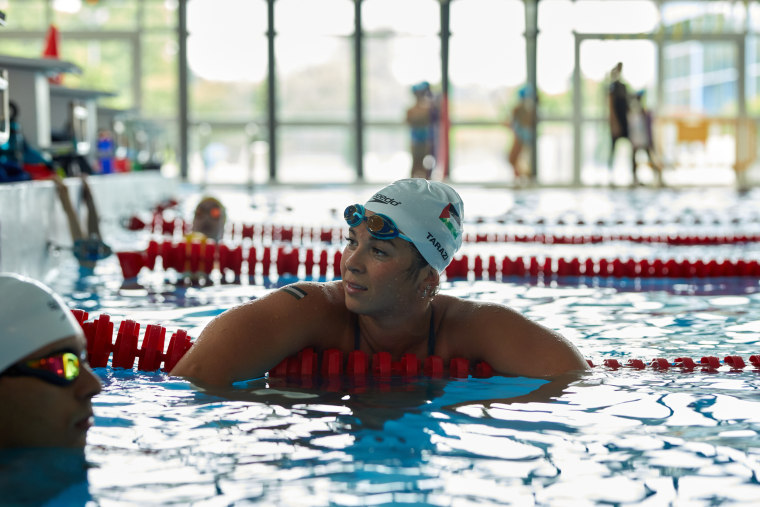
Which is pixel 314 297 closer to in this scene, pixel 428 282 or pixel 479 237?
pixel 428 282

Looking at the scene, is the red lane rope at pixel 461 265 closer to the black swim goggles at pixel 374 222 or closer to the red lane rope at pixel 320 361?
the red lane rope at pixel 320 361

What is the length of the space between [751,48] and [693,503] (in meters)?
21.5

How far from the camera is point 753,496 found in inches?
96.4

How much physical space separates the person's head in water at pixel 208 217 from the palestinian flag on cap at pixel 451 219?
3941mm

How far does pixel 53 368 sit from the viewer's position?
2473 millimetres

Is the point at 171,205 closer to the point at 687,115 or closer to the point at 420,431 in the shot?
the point at 420,431

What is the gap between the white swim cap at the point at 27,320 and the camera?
2414mm

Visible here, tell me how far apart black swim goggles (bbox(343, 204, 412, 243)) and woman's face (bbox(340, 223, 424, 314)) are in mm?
17

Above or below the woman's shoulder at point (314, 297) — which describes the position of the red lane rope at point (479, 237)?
below

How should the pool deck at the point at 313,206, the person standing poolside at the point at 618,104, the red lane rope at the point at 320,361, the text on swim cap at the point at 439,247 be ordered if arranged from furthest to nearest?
the person standing poolside at the point at 618,104, the pool deck at the point at 313,206, the red lane rope at the point at 320,361, the text on swim cap at the point at 439,247

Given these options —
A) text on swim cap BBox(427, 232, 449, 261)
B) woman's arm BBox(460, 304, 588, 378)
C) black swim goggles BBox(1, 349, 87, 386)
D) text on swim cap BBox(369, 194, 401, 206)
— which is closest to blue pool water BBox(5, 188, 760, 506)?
woman's arm BBox(460, 304, 588, 378)

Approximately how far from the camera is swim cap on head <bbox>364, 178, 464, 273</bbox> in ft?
11.2

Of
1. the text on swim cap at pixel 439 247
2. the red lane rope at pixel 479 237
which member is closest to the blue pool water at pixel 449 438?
the text on swim cap at pixel 439 247

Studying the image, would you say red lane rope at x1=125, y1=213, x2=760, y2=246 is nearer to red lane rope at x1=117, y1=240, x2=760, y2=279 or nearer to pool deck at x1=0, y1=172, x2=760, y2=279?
pool deck at x1=0, y1=172, x2=760, y2=279
